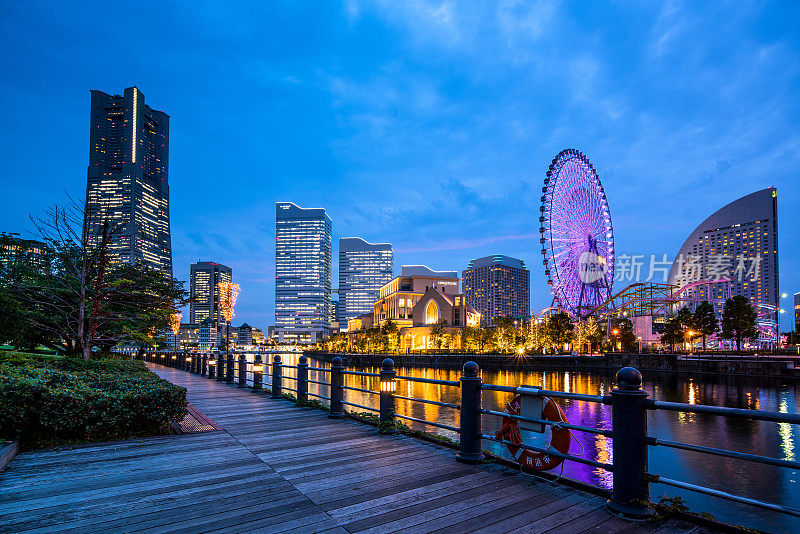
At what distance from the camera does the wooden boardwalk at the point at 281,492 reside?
4664 mm

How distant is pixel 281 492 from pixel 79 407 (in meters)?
4.66

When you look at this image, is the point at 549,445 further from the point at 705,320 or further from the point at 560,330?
the point at 705,320

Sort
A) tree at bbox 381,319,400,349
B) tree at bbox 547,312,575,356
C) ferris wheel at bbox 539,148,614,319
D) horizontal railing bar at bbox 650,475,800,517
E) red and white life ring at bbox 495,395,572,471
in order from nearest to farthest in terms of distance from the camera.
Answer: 1. horizontal railing bar at bbox 650,475,800,517
2. red and white life ring at bbox 495,395,572,471
3. ferris wheel at bbox 539,148,614,319
4. tree at bbox 547,312,575,356
5. tree at bbox 381,319,400,349

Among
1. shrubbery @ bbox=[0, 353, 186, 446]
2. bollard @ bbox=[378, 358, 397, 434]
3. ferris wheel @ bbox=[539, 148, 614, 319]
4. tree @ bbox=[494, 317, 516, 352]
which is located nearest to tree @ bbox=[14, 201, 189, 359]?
shrubbery @ bbox=[0, 353, 186, 446]

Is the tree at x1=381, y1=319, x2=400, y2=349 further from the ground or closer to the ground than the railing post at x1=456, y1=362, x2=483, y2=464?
closer to the ground

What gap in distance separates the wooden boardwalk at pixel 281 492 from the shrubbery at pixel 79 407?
440 mm

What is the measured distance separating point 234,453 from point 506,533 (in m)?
5.06

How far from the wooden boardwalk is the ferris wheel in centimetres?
5633

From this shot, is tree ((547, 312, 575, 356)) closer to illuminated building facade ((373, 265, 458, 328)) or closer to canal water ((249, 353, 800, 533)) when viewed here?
illuminated building facade ((373, 265, 458, 328))

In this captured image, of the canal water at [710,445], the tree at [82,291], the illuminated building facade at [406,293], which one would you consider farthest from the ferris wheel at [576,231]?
the illuminated building facade at [406,293]

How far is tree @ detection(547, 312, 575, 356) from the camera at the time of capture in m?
95.7

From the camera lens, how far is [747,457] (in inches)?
167

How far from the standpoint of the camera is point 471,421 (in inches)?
275

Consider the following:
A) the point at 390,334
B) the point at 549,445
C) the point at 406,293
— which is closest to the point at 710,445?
the point at 549,445
